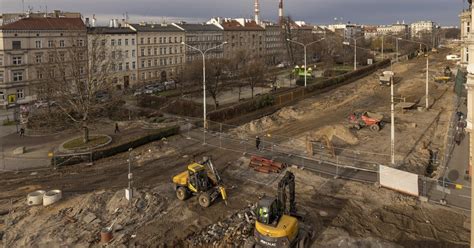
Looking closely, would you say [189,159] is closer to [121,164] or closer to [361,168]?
[121,164]

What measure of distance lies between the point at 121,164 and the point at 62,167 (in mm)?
4138

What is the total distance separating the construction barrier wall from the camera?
71.2ft

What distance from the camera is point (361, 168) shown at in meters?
26.6

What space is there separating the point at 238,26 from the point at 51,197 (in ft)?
299

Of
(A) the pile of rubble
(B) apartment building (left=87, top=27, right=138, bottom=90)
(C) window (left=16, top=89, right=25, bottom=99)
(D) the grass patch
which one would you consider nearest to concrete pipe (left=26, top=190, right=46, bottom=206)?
(A) the pile of rubble

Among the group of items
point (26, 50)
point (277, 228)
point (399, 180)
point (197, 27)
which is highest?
point (197, 27)

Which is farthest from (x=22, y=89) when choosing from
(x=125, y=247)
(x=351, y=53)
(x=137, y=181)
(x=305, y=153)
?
(x=351, y=53)

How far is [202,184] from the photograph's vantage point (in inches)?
846

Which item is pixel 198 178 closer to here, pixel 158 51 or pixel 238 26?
pixel 158 51

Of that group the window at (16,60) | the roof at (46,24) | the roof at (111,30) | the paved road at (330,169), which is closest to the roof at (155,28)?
the roof at (111,30)

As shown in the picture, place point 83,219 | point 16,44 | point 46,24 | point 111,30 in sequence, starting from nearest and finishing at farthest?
point 83,219 < point 16,44 < point 46,24 < point 111,30

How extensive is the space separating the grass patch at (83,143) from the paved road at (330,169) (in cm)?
759

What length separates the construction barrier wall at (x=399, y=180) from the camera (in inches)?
854

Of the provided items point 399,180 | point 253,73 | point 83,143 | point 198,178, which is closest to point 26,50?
point 83,143
